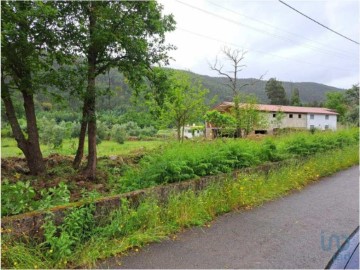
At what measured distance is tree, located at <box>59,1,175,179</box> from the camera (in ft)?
19.9

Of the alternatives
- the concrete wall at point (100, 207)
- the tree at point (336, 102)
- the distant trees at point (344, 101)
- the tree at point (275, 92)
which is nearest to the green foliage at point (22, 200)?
the concrete wall at point (100, 207)

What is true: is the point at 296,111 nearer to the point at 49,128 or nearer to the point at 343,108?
the point at 343,108

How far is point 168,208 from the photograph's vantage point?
4.17m

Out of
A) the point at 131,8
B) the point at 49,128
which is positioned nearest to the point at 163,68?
the point at 131,8

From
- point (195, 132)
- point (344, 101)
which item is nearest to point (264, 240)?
point (195, 132)

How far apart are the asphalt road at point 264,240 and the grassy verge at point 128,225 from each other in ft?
0.54

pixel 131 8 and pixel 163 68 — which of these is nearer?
pixel 131 8

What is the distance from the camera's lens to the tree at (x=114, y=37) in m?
6.08

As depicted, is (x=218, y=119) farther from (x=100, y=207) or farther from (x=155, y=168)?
(x=100, y=207)

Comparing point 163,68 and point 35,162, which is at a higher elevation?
point 163,68

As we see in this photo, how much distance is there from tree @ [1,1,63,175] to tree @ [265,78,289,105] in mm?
62808

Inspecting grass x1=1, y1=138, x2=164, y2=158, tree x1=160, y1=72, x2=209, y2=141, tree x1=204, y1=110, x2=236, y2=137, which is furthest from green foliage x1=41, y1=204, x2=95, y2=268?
tree x1=204, y1=110, x2=236, y2=137

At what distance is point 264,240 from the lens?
3795 mm

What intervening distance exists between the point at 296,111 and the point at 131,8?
4148 centimetres
